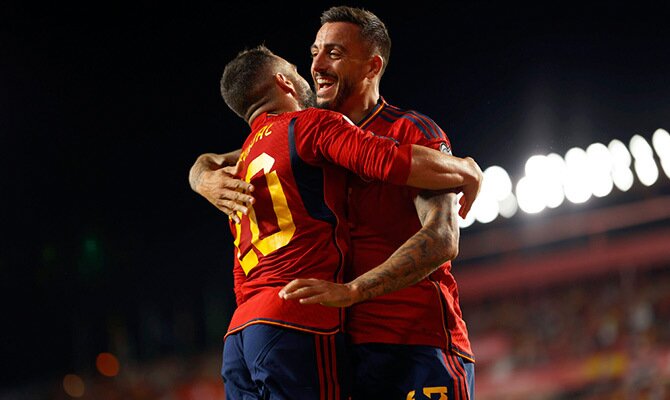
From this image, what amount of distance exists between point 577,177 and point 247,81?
60.6 ft

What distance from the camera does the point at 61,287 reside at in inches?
794

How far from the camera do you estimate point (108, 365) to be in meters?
21.0

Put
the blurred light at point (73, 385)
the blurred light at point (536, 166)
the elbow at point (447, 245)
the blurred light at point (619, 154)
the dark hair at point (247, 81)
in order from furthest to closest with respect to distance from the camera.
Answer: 1. the blurred light at point (536, 166)
2. the blurred light at point (619, 154)
3. the blurred light at point (73, 385)
4. the dark hair at point (247, 81)
5. the elbow at point (447, 245)

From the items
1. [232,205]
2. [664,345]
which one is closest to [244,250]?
[232,205]

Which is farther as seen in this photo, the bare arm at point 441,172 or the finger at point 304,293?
the bare arm at point 441,172

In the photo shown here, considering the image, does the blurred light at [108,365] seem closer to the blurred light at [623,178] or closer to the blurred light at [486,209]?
the blurred light at [486,209]

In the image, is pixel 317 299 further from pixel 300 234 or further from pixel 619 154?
pixel 619 154

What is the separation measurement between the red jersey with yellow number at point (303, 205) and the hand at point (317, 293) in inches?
9.7

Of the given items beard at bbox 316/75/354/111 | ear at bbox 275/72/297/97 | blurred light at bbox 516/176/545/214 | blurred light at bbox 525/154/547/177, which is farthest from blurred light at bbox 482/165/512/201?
beard at bbox 316/75/354/111

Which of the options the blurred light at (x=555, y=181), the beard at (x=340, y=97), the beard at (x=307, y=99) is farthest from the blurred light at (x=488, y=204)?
the beard at (x=340, y=97)

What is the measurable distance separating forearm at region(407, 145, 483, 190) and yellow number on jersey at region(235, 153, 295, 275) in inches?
17.8

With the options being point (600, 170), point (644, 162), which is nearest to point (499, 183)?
point (600, 170)

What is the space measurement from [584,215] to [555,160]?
177 centimetres

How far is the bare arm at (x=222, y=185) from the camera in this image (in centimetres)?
310
